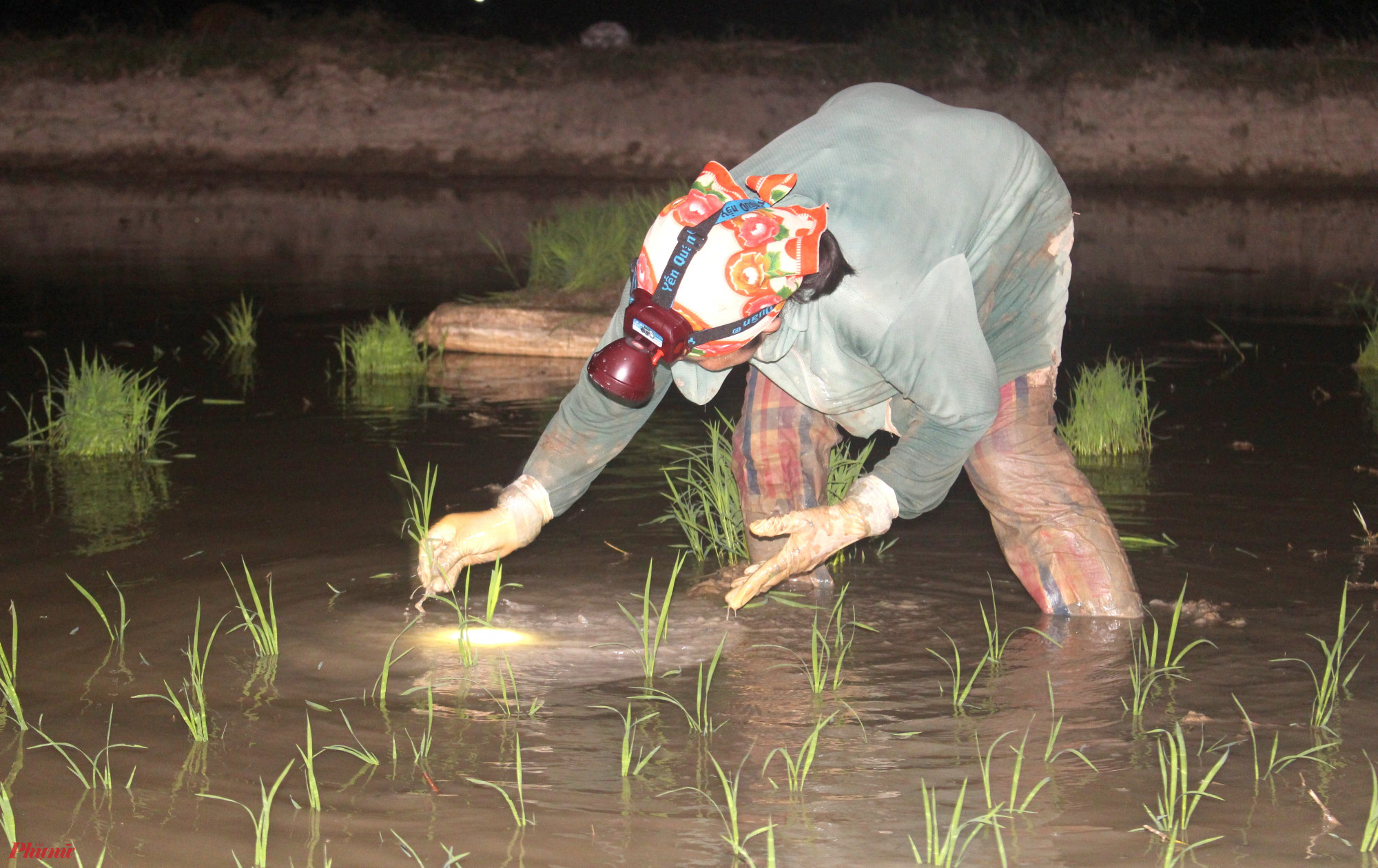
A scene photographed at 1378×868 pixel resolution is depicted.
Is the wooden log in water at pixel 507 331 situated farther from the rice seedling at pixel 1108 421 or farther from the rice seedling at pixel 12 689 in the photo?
the rice seedling at pixel 12 689

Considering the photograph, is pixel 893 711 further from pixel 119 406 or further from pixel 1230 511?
pixel 119 406

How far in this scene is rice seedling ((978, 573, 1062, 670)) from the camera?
10.2ft

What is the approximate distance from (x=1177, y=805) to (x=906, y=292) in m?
0.96

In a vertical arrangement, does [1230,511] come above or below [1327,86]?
below

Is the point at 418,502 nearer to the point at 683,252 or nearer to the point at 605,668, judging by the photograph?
the point at 605,668

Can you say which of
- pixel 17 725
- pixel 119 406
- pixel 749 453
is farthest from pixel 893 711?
pixel 119 406

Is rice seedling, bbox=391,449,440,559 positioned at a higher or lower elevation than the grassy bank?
lower

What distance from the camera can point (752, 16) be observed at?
27.5 m

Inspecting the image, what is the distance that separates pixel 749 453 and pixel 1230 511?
172 cm

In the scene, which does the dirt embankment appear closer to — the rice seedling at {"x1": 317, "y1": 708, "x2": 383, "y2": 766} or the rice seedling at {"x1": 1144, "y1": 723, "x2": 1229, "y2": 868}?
the rice seedling at {"x1": 317, "y1": 708, "x2": 383, "y2": 766}

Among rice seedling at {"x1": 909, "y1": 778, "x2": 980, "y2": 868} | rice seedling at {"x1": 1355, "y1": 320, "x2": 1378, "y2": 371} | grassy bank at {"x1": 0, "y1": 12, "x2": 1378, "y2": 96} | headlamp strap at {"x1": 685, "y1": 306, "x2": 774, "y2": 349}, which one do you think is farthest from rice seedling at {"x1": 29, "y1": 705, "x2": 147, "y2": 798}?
grassy bank at {"x1": 0, "y1": 12, "x2": 1378, "y2": 96}

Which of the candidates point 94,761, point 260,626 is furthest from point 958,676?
point 94,761

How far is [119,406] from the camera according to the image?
5098mm

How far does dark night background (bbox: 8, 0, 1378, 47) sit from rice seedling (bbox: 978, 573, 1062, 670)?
18.6 metres
